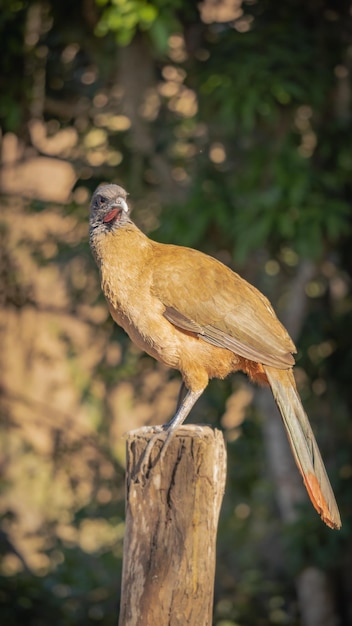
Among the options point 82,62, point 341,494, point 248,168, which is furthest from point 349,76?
point 341,494

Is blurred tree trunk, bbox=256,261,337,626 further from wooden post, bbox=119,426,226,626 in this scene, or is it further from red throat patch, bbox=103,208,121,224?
wooden post, bbox=119,426,226,626

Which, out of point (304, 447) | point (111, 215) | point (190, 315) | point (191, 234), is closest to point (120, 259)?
point (111, 215)

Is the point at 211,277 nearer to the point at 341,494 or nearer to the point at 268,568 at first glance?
the point at 341,494

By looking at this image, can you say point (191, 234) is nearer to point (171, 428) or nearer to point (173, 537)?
point (171, 428)

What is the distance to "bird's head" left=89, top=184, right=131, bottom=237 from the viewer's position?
3.42 metres

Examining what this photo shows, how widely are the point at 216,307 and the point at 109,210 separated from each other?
50cm

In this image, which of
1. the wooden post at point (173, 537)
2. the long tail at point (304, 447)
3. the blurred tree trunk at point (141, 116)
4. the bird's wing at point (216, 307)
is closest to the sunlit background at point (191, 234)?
the blurred tree trunk at point (141, 116)

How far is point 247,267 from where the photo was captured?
5.90m

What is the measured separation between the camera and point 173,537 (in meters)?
3.00

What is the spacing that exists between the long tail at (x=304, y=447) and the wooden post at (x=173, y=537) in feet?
1.01

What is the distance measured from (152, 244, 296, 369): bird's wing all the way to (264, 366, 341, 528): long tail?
0.08m

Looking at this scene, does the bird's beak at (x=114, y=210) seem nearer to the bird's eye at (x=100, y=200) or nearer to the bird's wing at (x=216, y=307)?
the bird's eye at (x=100, y=200)

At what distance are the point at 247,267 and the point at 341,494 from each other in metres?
1.42

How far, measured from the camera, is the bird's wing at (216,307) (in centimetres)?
334
